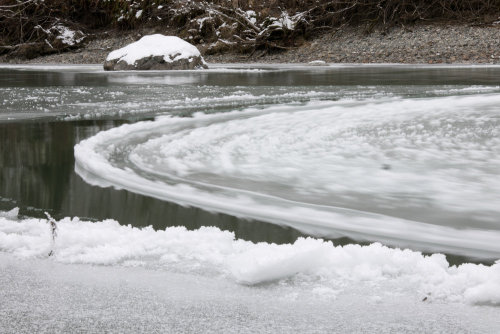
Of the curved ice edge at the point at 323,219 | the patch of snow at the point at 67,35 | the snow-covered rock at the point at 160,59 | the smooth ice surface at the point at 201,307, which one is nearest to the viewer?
the smooth ice surface at the point at 201,307

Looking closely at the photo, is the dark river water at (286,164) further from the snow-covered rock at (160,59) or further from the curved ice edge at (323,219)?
the snow-covered rock at (160,59)

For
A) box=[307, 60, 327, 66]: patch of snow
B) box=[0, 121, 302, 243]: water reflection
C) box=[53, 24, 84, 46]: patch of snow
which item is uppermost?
box=[0, 121, 302, 243]: water reflection

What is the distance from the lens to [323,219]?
90.1 inches

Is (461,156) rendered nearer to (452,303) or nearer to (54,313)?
(452,303)

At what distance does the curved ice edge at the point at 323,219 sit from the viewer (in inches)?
79.0

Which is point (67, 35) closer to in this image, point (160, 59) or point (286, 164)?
point (160, 59)

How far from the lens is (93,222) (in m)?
2.17

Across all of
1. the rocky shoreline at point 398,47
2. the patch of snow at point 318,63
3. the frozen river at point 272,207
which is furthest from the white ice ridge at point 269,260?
the patch of snow at point 318,63

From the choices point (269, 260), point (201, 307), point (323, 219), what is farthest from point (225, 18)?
point (201, 307)

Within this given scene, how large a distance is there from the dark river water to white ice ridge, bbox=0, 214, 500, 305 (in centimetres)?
29

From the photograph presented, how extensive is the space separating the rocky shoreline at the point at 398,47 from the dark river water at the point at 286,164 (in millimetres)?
9037

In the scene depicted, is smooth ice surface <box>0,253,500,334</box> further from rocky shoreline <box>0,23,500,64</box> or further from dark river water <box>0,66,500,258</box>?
rocky shoreline <box>0,23,500,64</box>

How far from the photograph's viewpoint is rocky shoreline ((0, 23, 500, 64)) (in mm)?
15039

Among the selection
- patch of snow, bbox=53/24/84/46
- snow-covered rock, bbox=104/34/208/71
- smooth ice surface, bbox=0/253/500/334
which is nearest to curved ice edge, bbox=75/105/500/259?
smooth ice surface, bbox=0/253/500/334
